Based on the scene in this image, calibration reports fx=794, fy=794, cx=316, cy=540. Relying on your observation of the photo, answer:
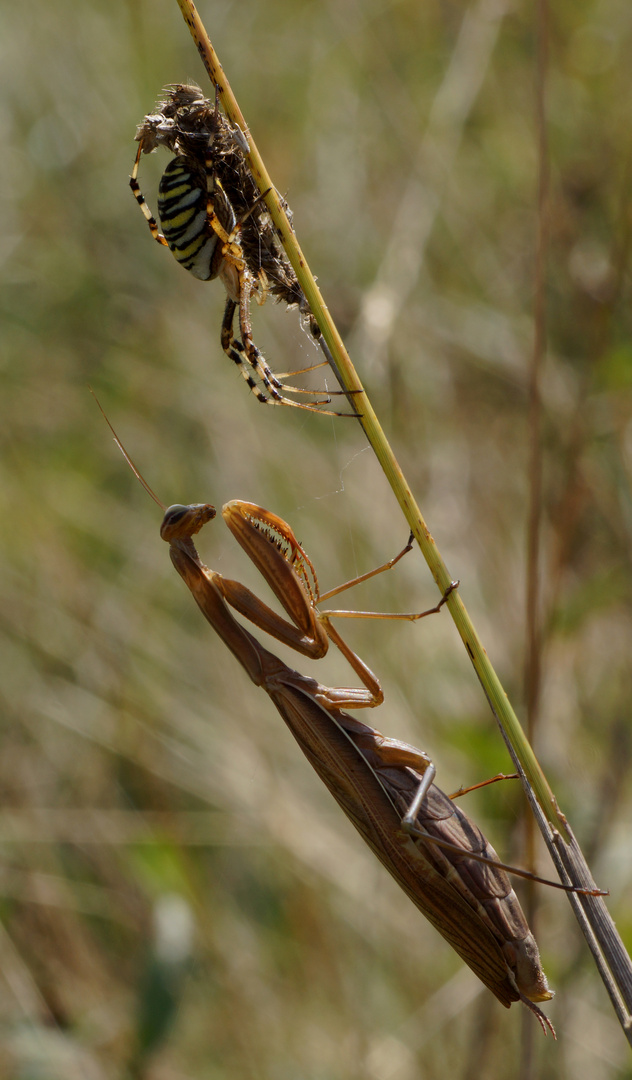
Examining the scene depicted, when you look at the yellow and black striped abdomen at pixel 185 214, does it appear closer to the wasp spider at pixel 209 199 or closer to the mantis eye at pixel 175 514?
the wasp spider at pixel 209 199

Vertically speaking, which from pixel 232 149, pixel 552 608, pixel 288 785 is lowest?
pixel 288 785

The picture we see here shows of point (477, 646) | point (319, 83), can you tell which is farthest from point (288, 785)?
point (319, 83)

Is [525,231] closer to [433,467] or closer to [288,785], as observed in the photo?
[433,467]

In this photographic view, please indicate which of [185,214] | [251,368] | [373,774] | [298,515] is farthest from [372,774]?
[298,515]

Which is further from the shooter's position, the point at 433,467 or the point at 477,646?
the point at 433,467

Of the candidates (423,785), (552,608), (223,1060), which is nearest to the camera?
(423,785)

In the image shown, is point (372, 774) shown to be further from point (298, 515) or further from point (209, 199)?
point (298, 515)
